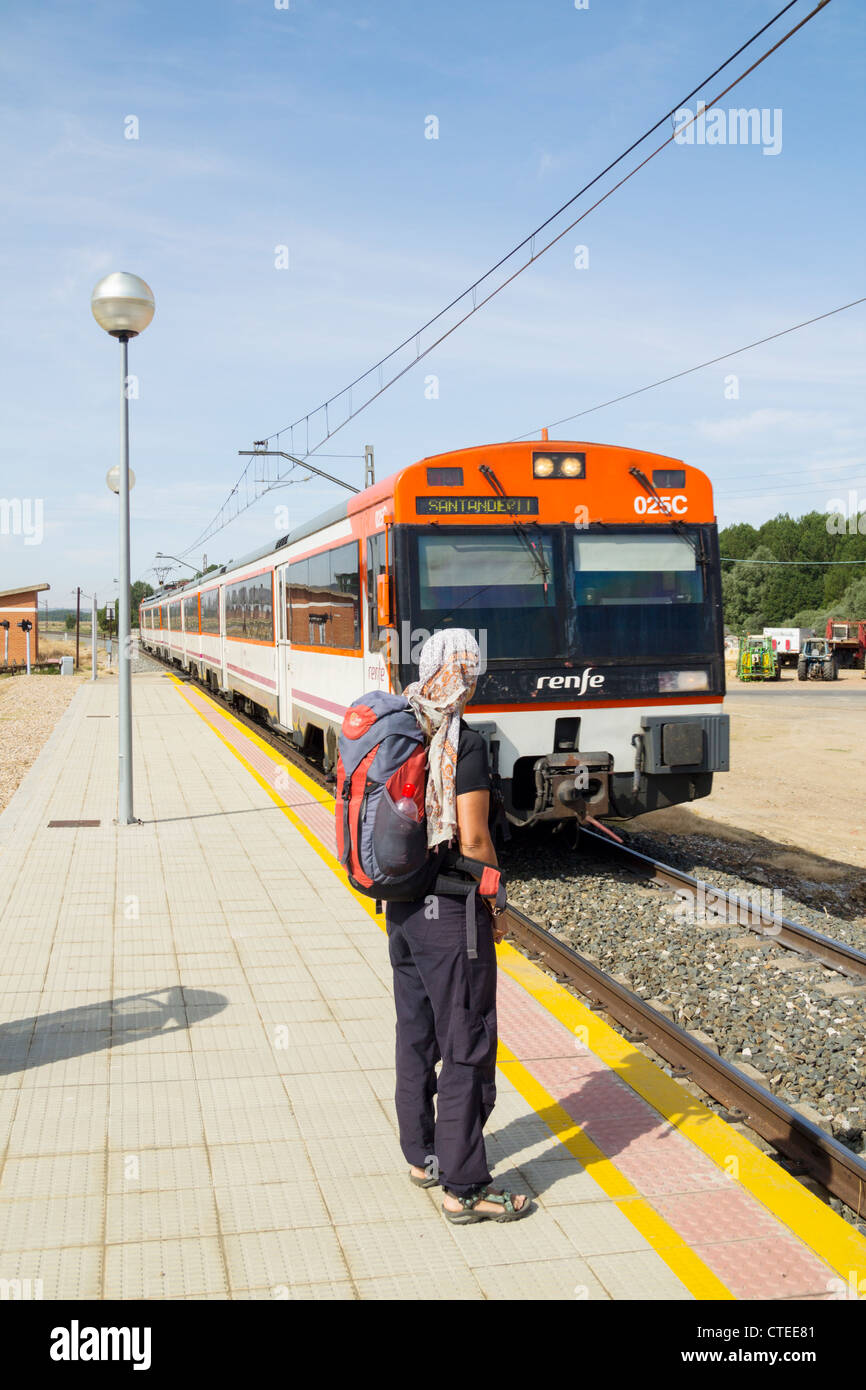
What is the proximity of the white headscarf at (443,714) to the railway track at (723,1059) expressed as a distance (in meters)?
1.15

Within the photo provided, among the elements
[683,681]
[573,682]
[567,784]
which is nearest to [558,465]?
[573,682]

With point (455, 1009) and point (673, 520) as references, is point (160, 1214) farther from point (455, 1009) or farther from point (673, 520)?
point (673, 520)

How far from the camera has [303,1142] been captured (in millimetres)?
4055

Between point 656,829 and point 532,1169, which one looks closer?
point 532,1169

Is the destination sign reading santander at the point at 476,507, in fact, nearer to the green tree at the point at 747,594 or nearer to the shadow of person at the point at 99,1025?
the shadow of person at the point at 99,1025

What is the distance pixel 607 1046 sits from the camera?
507 cm

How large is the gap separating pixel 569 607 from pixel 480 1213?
546 cm

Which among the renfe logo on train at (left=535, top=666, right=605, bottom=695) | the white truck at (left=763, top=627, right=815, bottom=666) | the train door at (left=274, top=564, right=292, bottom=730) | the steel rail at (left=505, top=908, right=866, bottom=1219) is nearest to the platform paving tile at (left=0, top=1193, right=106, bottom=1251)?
the steel rail at (left=505, top=908, right=866, bottom=1219)

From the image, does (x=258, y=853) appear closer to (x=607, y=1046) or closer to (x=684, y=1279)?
(x=607, y=1046)

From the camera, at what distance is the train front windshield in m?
8.19

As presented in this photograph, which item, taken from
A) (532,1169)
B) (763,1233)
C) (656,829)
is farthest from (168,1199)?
(656,829)

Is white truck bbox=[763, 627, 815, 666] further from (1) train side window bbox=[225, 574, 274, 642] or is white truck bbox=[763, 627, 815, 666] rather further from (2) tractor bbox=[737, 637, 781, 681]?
(1) train side window bbox=[225, 574, 274, 642]

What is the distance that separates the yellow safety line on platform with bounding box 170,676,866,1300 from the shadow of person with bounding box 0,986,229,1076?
4.97 feet

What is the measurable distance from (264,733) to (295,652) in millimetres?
5529
